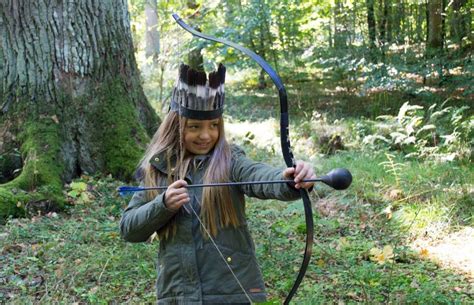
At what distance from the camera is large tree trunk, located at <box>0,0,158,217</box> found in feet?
17.1

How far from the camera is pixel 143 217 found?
2.05m

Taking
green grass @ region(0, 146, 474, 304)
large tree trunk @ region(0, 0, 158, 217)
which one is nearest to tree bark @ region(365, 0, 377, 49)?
green grass @ region(0, 146, 474, 304)

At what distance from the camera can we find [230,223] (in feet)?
7.01

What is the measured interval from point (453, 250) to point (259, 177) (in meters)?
2.76

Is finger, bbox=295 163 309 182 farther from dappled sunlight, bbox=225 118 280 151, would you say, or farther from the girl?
dappled sunlight, bbox=225 118 280 151

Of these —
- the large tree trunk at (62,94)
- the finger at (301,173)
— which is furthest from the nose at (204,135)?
the large tree trunk at (62,94)

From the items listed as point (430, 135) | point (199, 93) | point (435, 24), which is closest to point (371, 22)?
point (435, 24)

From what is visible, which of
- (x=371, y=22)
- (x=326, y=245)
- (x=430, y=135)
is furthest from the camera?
(x=371, y=22)

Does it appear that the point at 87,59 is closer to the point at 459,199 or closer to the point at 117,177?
the point at 117,177

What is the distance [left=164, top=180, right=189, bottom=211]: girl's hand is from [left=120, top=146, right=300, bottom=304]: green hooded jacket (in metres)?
0.11

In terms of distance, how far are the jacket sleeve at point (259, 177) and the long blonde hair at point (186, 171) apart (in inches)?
1.8

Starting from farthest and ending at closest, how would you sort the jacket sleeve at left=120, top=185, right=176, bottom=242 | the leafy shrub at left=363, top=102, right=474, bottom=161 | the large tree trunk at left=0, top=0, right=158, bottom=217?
the leafy shrub at left=363, top=102, right=474, bottom=161 < the large tree trunk at left=0, top=0, right=158, bottom=217 < the jacket sleeve at left=120, top=185, right=176, bottom=242

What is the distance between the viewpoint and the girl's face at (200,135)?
2.16m

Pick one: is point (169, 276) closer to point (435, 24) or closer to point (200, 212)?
point (200, 212)
